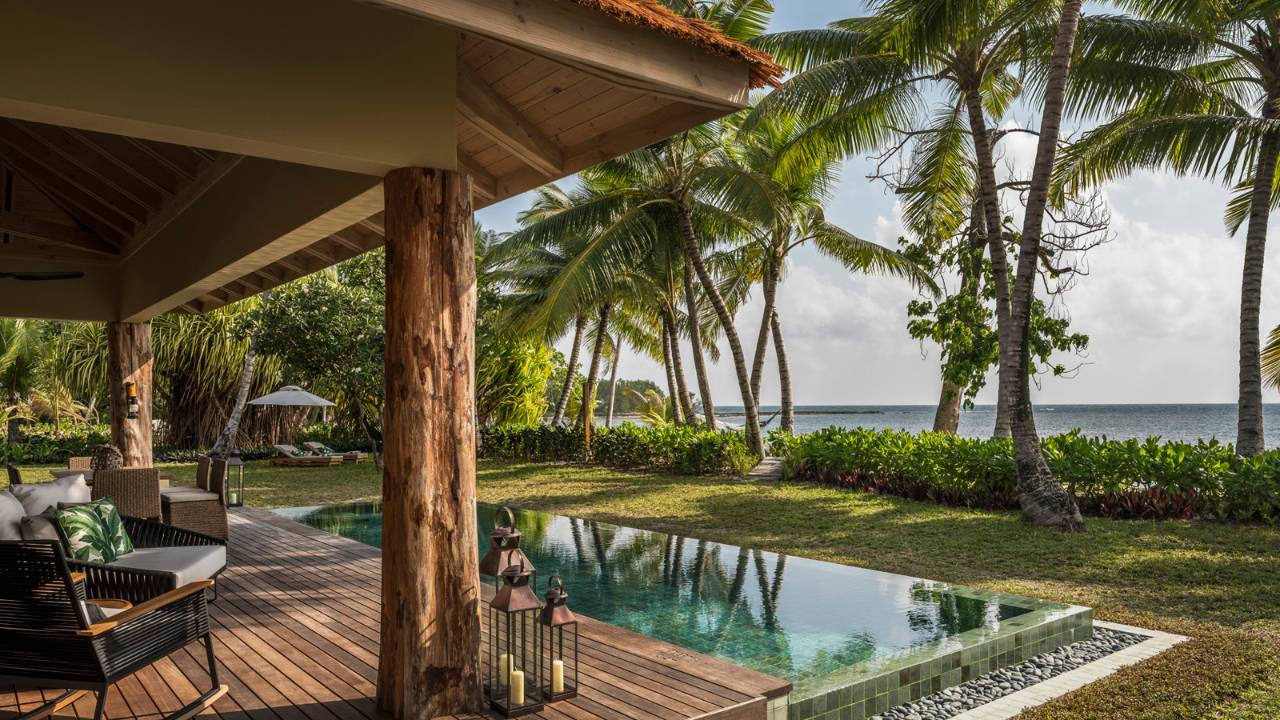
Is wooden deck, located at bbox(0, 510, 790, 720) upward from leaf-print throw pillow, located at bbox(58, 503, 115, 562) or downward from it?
downward

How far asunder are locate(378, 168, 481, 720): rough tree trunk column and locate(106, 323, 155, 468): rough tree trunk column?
23.8ft

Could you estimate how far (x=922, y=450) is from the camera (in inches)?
419

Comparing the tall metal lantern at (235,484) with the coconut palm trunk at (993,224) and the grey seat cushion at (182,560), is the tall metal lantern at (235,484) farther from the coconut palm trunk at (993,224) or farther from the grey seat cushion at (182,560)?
the coconut palm trunk at (993,224)

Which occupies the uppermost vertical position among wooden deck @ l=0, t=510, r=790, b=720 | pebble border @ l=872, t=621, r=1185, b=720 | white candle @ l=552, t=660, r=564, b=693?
white candle @ l=552, t=660, r=564, b=693

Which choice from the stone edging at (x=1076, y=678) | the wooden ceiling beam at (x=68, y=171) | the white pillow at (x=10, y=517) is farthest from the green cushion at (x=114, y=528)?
the stone edging at (x=1076, y=678)

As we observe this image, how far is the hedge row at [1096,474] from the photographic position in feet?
26.5

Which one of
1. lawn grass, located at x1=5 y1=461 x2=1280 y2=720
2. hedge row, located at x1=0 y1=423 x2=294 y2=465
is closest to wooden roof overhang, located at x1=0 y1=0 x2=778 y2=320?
lawn grass, located at x1=5 y1=461 x2=1280 y2=720

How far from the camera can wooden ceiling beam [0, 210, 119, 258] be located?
7238mm

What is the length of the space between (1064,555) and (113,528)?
7089mm

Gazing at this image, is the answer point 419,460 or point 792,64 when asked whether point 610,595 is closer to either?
point 419,460

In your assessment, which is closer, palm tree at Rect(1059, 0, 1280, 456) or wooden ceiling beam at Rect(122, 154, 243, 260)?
wooden ceiling beam at Rect(122, 154, 243, 260)

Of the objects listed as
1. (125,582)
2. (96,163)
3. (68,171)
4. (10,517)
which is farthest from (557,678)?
(68,171)

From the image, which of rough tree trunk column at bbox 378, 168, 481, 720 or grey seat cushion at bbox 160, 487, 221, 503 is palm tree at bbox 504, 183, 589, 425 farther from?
rough tree trunk column at bbox 378, 168, 481, 720

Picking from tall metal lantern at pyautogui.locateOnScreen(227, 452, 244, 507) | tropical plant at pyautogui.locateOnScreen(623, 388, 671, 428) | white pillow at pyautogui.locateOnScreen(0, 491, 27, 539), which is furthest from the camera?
tropical plant at pyautogui.locateOnScreen(623, 388, 671, 428)
